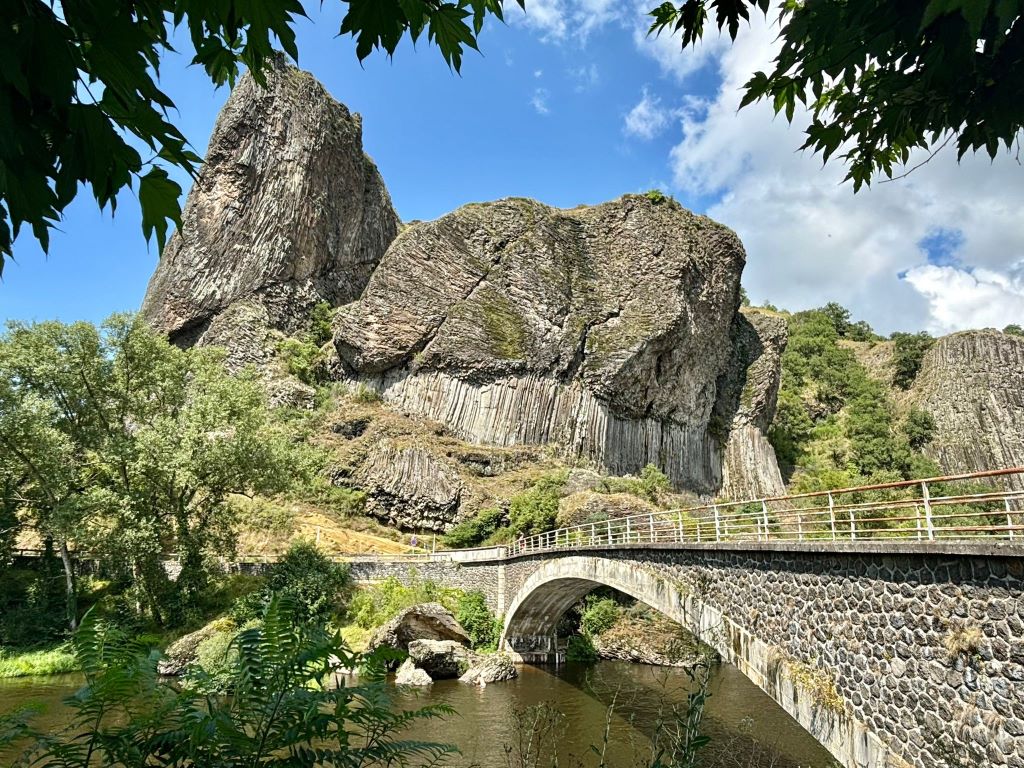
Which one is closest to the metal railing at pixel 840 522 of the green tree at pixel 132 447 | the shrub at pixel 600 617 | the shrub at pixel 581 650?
the shrub at pixel 600 617

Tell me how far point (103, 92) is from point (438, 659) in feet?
77.5

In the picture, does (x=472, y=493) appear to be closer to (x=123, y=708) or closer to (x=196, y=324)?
(x=196, y=324)

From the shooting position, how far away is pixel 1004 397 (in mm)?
62062

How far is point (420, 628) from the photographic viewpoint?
82.2 ft

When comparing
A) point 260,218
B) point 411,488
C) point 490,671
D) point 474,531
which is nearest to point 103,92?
point 490,671

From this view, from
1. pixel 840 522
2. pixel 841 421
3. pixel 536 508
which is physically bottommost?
pixel 840 522

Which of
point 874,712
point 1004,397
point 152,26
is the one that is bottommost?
point 874,712

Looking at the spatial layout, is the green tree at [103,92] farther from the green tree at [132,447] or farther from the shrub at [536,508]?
the shrub at [536,508]

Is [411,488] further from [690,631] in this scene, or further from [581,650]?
[690,631]

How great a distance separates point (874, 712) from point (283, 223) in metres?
53.1

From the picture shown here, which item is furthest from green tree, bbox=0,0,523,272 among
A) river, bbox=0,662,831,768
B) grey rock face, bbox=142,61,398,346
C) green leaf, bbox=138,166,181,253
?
grey rock face, bbox=142,61,398,346

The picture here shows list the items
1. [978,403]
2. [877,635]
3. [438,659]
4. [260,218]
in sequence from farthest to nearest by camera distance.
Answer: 1. [978,403]
2. [260,218]
3. [438,659]
4. [877,635]

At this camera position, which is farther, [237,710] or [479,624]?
[479,624]

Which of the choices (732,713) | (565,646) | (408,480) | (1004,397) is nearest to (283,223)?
(408,480)
